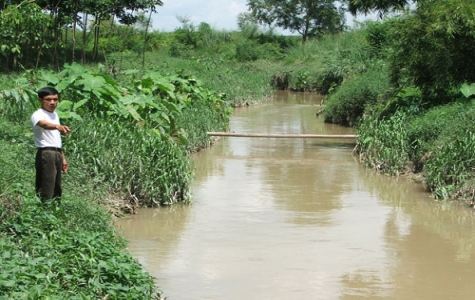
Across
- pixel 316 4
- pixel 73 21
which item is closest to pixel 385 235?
pixel 73 21

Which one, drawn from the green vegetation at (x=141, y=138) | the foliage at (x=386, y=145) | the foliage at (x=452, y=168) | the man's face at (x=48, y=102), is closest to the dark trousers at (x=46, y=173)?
the green vegetation at (x=141, y=138)

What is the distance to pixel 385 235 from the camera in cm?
899

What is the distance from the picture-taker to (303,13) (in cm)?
5672

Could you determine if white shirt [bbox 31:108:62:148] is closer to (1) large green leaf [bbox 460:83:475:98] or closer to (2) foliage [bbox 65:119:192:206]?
(2) foliage [bbox 65:119:192:206]

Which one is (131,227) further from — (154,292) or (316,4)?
(316,4)

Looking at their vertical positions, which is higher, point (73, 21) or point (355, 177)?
point (73, 21)

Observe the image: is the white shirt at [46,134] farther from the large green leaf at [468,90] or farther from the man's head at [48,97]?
the large green leaf at [468,90]

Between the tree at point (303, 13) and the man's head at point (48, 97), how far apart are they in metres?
50.0

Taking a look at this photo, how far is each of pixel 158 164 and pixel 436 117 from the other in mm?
5690

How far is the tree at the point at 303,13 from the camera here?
56.3m

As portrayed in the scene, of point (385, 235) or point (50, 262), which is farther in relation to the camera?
point (385, 235)

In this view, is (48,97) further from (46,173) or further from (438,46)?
(438,46)

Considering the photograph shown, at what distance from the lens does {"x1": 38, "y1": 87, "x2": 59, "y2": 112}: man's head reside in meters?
6.96

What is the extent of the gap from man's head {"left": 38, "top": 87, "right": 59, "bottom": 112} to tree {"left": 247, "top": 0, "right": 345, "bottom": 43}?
4998cm
